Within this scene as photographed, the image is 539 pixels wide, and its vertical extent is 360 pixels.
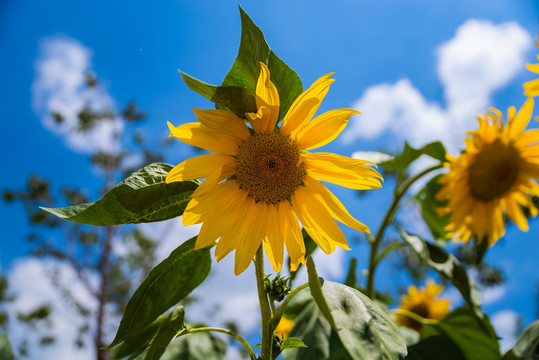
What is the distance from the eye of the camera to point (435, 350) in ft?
2.68

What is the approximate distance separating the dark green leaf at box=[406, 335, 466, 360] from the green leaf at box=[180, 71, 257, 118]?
572 mm

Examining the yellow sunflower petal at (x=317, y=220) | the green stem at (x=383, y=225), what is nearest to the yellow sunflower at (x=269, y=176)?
the yellow sunflower petal at (x=317, y=220)

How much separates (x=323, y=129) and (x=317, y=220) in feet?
0.40

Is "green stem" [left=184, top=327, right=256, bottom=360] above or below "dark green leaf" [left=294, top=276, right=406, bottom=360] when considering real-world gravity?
above

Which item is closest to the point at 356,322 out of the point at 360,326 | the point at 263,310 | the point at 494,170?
the point at 360,326

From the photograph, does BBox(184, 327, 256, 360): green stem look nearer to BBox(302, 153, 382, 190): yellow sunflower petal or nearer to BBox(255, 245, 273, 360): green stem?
BBox(255, 245, 273, 360): green stem

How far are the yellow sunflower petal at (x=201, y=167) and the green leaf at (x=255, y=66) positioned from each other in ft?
0.32

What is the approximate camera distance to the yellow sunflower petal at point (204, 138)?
52cm

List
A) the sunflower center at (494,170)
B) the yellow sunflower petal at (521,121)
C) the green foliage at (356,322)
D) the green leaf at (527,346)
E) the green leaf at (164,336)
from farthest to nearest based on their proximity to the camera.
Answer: the sunflower center at (494,170)
the yellow sunflower petal at (521,121)
the green leaf at (527,346)
the green leaf at (164,336)
the green foliage at (356,322)

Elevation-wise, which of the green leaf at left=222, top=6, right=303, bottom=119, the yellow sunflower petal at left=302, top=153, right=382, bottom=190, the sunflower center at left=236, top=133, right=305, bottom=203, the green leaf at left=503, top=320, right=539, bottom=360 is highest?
the green leaf at left=222, top=6, right=303, bottom=119

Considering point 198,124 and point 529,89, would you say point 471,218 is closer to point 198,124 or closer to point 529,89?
point 529,89

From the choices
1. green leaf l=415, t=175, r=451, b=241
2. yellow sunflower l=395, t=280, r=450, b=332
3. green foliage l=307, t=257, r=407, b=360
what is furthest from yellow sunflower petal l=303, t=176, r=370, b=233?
yellow sunflower l=395, t=280, r=450, b=332

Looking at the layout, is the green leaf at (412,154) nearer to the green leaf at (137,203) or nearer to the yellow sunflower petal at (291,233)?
the yellow sunflower petal at (291,233)

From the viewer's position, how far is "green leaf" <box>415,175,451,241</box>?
43.9 inches
